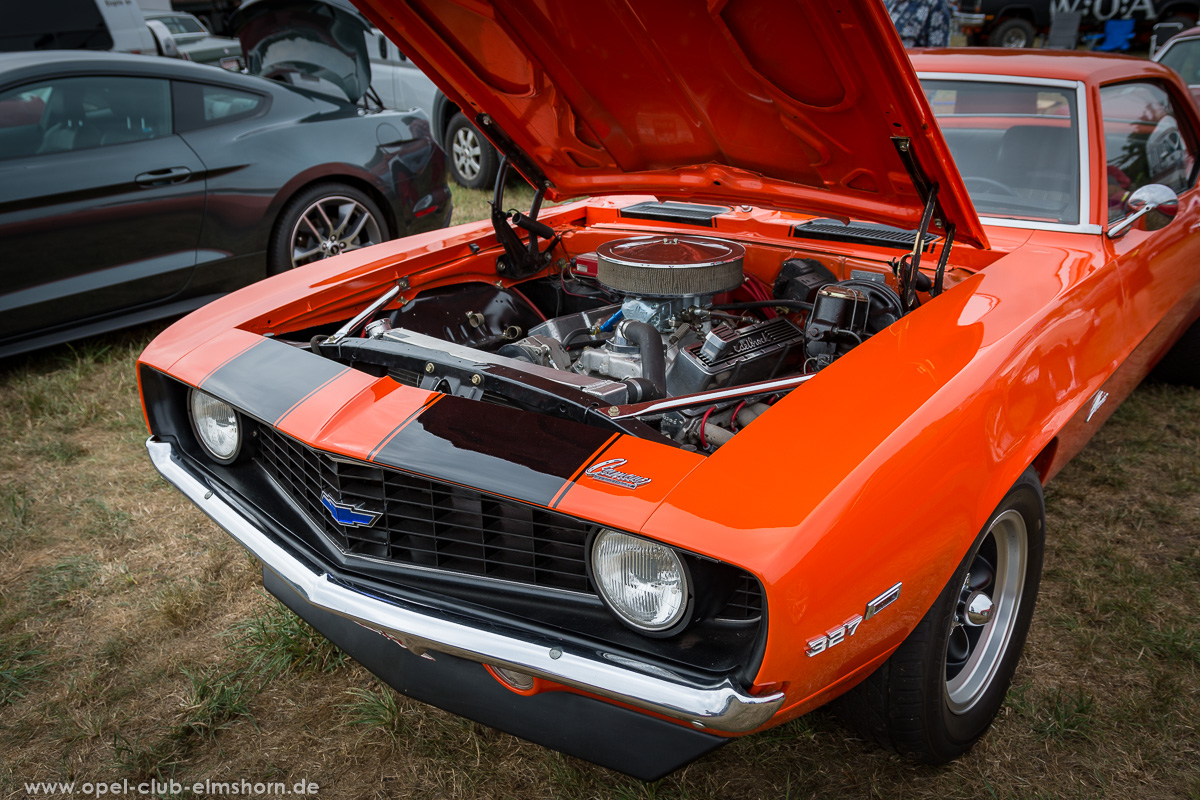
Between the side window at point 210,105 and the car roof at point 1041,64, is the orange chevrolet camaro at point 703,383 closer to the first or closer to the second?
the car roof at point 1041,64

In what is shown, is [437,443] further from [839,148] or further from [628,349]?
[839,148]

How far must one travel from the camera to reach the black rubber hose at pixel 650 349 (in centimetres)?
188

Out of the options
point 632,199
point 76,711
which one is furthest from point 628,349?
point 76,711

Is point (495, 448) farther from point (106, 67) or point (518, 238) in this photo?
point (106, 67)

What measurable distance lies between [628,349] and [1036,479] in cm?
94

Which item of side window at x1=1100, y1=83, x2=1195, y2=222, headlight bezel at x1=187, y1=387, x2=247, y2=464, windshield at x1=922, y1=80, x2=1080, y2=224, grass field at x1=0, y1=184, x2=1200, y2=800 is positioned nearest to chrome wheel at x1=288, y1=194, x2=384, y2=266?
grass field at x1=0, y1=184, x2=1200, y2=800

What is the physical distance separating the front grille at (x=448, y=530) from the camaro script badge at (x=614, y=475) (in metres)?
0.11

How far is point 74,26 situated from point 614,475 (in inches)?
235

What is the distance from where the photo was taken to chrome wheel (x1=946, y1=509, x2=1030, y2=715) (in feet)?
5.49

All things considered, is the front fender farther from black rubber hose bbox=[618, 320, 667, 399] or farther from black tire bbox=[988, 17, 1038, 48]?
black tire bbox=[988, 17, 1038, 48]

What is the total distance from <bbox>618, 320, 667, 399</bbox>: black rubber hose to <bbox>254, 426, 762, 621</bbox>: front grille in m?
0.54

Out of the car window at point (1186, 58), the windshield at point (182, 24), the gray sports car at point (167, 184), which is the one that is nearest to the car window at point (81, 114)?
the gray sports car at point (167, 184)

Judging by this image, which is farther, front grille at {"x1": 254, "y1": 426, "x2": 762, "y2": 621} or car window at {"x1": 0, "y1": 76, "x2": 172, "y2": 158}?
car window at {"x1": 0, "y1": 76, "x2": 172, "y2": 158}

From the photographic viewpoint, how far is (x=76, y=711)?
6.30 feet
